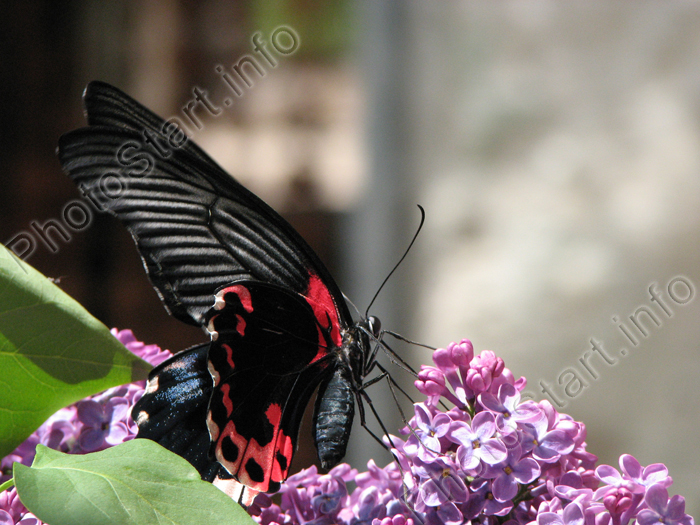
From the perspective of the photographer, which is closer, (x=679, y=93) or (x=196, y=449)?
(x=196, y=449)

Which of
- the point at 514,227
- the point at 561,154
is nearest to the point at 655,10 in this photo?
the point at 561,154

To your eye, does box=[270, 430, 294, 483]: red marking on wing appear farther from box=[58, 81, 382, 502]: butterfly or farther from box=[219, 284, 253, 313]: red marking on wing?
box=[219, 284, 253, 313]: red marking on wing

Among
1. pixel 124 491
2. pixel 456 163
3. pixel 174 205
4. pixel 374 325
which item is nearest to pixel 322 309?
pixel 374 325

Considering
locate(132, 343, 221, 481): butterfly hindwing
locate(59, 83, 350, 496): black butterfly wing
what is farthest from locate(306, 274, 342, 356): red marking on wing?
locate(132, 343, 221, 481): butterfly hindwing

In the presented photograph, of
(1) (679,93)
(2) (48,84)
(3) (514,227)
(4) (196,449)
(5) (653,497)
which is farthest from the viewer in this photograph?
(2) (48,84)

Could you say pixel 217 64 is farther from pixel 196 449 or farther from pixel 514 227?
pixel 196 449

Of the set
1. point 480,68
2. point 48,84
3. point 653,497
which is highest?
point 48,84
